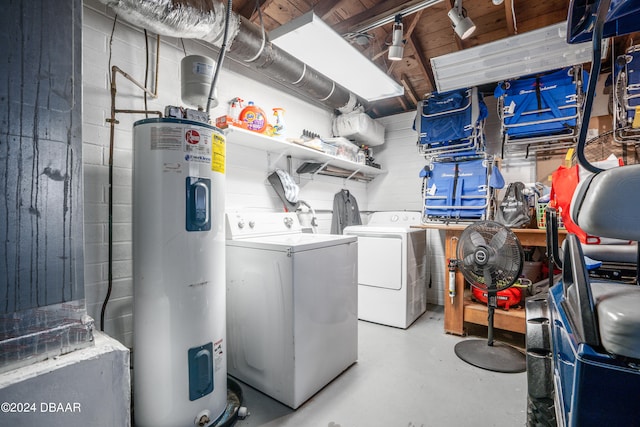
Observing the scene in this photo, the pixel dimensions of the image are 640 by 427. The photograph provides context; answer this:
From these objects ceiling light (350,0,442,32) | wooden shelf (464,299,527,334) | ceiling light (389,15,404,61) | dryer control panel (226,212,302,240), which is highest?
ceiling light (350,0,442,32)

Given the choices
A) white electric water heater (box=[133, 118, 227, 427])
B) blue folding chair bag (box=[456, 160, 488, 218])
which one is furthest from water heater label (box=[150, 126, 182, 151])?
blue folding chair bag (box=[456, 160, 488, 218])

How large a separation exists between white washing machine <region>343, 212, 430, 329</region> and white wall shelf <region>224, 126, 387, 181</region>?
2.71ft

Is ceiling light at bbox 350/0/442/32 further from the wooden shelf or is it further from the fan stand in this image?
the wooden shelf

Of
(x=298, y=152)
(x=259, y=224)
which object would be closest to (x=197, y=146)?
(x=259, y=224)

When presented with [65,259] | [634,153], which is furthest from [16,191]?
[634,153]

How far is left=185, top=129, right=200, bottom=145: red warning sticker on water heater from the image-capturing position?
154 cm

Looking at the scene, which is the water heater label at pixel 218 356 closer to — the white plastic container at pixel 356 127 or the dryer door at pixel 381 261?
the dryer door at pixel 381 261

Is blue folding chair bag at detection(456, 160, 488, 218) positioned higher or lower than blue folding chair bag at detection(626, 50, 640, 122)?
lower

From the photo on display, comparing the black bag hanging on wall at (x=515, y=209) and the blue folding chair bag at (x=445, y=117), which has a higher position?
the blue folding chair bag at (x=445, y=117)

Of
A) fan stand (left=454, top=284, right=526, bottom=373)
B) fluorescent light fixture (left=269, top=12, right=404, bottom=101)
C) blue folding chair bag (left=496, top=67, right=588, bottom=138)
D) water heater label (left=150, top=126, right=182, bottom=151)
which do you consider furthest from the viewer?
blue folding chair bag (left=496, top=67, right=588, bottom=138)

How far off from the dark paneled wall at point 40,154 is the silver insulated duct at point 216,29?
902 mm

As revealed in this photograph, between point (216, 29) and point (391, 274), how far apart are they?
2.67m

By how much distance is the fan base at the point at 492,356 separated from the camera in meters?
2.31

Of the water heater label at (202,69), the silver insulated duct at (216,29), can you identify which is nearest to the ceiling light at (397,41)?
the silver insulated duct at (216,29)
